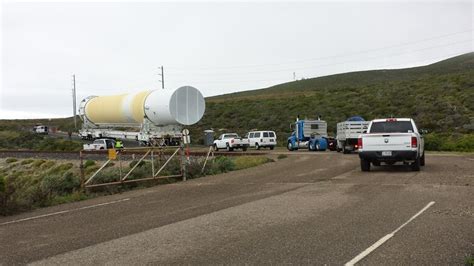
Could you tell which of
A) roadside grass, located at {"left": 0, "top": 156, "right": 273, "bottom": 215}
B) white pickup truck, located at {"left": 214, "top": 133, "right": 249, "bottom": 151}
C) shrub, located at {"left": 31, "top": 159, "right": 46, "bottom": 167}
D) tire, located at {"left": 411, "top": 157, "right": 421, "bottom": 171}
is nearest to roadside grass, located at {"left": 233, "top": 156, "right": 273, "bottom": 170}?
roadside grass, located at {"left": 0, "top": 156, "right": 273, "bottom": 215}

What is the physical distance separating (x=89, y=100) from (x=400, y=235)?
126ft

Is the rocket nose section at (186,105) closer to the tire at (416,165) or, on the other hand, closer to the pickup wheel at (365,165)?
the pickup wheel at (365,165)

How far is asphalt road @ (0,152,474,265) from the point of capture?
23.7 feet

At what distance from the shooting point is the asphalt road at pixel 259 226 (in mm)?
7238

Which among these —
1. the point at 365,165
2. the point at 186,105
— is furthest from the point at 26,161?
the point at 365,165

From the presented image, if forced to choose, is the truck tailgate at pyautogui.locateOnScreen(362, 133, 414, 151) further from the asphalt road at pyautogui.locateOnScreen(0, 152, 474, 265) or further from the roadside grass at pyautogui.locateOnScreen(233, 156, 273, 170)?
the roadside grass at pyautogui.locateOnScreen(233, 156, 273, 170)

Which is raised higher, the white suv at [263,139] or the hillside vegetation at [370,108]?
the hillside vegetation at [370,108]

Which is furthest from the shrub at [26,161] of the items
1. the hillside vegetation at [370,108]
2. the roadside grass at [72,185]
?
the hillside vegetation at [370,108]

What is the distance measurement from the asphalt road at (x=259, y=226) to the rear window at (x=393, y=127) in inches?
152

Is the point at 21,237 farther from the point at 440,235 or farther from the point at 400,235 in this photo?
the point at 440,235

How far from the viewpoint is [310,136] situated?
42.8 metres

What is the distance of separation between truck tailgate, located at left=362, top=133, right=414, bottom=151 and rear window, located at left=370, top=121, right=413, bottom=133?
73 centimetres

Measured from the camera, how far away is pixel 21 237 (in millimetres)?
9445

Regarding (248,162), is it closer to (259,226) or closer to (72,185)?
(72,185)
